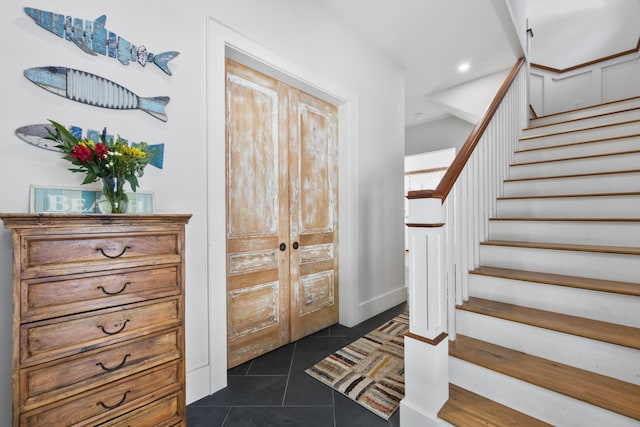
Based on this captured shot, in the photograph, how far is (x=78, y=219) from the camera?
0.97 m

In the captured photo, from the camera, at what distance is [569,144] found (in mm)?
2488

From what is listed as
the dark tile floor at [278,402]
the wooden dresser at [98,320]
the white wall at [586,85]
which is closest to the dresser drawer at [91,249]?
the wooden dresser at [98,320]

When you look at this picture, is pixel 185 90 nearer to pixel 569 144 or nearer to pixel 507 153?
pixel 507 153

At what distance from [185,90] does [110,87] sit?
37 centimetres

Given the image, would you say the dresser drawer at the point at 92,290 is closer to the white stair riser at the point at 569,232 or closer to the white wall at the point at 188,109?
the white wall at the point at 188,109

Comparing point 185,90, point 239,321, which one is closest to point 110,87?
point 185,90

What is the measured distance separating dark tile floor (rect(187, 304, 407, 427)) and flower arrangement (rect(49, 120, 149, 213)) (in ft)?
4.07

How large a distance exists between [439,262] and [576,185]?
5.73ft

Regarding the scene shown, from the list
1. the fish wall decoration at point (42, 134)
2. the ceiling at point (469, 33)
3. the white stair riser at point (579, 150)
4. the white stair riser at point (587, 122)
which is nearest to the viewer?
the fish wall decoration at point (42, 134)

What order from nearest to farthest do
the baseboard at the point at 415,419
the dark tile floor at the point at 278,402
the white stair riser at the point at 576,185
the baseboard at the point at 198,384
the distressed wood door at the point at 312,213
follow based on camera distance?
1. the baseboard at the point at 415,419
2. the dark tile floor at the point at 278,402
3. the baseboard at the point at 198,384
4. the white stair riser at the point at 576,185
5. the distressed wood door at the point at 312,213

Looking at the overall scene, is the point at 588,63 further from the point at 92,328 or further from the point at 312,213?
the point at 92,328

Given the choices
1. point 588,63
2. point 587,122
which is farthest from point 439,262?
point 588,63

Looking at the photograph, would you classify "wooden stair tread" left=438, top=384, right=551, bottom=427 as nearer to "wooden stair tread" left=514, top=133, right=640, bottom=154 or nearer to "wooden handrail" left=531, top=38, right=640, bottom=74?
"wooden stair tread" left=514, top=133, right=640, bottom=154

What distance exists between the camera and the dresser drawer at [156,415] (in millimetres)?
1074
